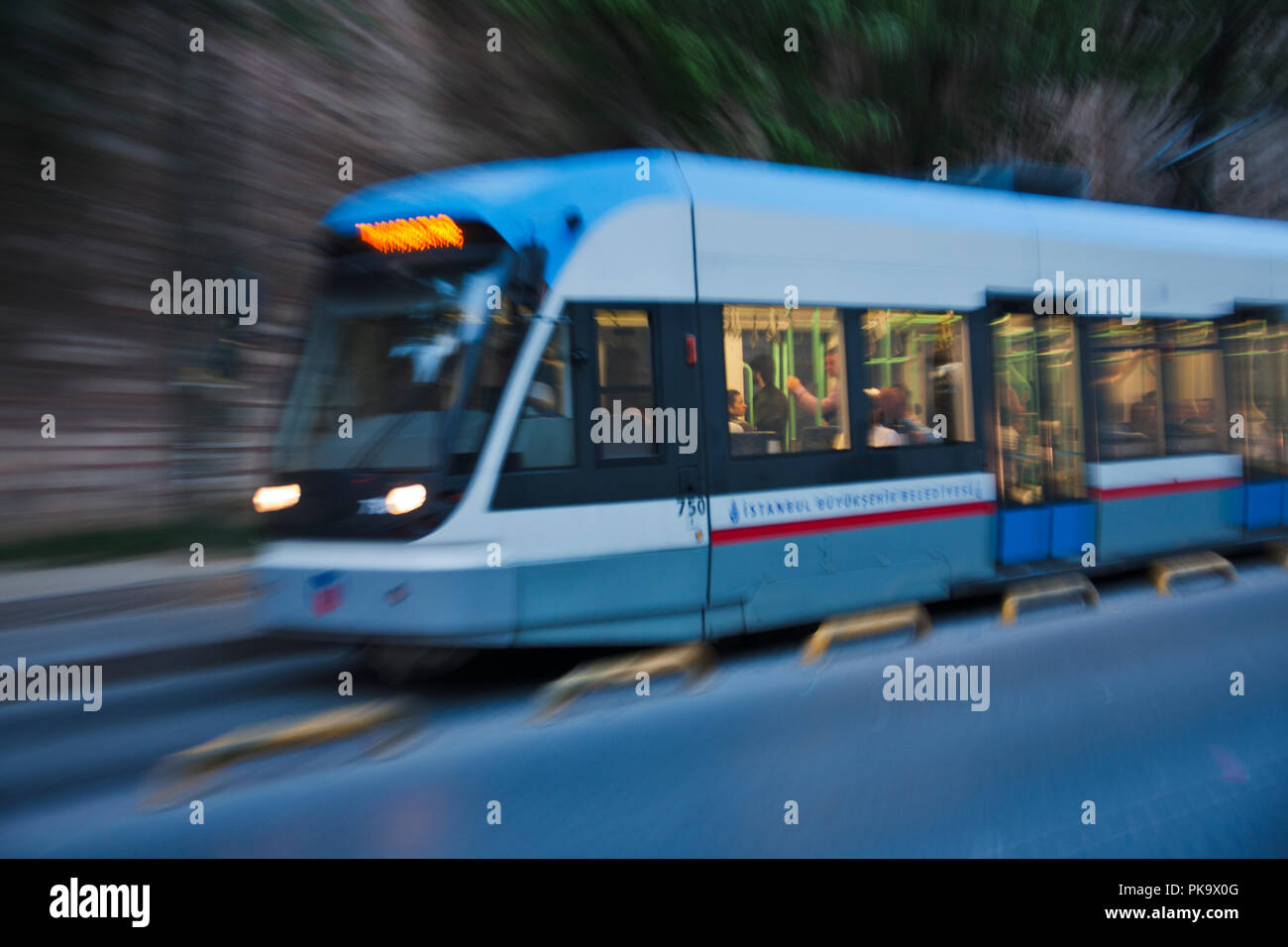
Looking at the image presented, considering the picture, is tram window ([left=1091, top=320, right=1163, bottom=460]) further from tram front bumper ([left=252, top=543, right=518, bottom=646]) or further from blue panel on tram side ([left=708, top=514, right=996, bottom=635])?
tram front bumper ([left=252, top=543, right=518, bottom=646])

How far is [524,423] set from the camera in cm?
564

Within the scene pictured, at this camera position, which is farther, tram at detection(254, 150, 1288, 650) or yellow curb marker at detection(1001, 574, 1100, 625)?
yellow curb marker at detection(1001, 574, 1100, 625)

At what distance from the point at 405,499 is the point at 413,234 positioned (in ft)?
4.90

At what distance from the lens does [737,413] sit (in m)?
6.37

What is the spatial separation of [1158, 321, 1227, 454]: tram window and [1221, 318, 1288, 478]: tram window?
176 mm

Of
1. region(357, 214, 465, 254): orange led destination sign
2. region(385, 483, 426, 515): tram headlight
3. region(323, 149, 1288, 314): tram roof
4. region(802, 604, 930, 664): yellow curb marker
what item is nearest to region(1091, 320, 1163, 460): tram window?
region(323, 149, 1288, 314): tram roof

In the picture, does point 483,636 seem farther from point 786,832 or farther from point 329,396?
point 786,832

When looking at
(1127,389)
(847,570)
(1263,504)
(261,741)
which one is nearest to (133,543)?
(261,741)

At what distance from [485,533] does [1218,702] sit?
13.2 ft

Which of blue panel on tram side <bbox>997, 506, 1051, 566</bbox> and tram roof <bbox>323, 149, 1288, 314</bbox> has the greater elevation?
tram roof <bbox>323, 149, 1288, 314</bbox>

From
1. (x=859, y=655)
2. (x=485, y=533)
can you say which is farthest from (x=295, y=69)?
(x=859, y=655)

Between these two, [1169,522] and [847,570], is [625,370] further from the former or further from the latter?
[1169,522]

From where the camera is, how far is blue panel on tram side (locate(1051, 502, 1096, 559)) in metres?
8.12

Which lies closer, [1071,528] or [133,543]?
[1071,528]
